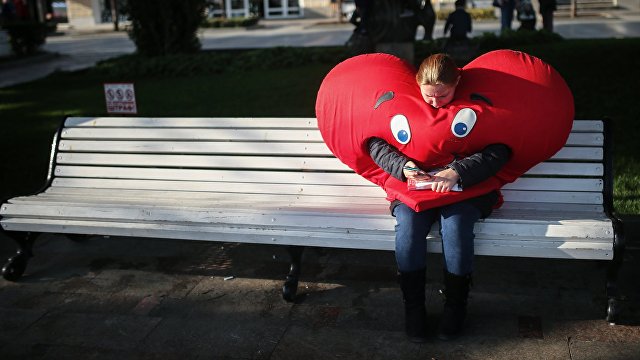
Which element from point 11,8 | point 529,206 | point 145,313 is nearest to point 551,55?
point 529,206

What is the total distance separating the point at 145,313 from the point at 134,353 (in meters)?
0.46

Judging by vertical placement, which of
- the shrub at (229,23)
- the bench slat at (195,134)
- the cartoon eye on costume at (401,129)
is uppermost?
the cartoon eye on costume at (401,129)

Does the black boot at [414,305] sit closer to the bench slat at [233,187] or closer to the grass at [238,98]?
the bench slat at [233,187]

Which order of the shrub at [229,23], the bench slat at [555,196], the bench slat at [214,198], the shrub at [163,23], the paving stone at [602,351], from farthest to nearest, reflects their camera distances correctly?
the shrub at [229,23] → the shrub at [163,23] → the bench slat at [214,198] → the bench slat at [555,196] → the paving stone at [602,351]

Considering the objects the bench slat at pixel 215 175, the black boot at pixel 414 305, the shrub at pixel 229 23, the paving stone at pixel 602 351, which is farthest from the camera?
the shrub at pixel 229 23

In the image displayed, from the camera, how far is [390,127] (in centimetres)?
394

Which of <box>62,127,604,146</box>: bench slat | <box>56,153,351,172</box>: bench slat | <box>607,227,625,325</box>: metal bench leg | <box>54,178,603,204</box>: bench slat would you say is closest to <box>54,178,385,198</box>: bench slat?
<box>54,178,603,204</box>: bench slat

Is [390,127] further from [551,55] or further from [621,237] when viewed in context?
[551,55]

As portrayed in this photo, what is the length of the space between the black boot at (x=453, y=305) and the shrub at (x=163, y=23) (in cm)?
1375

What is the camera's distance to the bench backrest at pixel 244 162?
4.34m

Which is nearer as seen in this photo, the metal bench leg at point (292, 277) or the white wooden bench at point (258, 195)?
the white wooden bench at point (258, 195)

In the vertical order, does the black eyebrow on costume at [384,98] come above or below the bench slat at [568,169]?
above

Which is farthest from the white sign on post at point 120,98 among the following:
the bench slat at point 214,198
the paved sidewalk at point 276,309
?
the paved sidewalk at point 276,309

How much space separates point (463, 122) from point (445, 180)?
0.32 m
